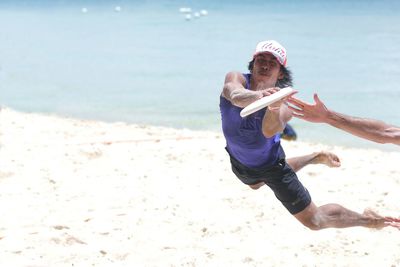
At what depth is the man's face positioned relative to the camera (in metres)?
5.31

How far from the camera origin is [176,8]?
58.4 m

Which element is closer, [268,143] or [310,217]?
[268,143]

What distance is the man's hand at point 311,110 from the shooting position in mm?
4316

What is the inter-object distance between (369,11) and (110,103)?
34696 mm

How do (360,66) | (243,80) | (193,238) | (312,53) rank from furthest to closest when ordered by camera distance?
1. (312,53)
2. (360,66)
3. (193,238)
4. (243,80)

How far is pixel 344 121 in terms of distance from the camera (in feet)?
14.4

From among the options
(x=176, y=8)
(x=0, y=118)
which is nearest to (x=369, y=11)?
(x=176, y=8)

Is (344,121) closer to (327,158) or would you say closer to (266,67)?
(266,67)

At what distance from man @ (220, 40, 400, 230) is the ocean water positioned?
23.2 ft

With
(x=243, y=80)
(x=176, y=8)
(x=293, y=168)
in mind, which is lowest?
(x=176, y=8)

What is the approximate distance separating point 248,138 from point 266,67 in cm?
60

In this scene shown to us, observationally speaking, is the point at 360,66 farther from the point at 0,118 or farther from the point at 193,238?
the point at 193,238

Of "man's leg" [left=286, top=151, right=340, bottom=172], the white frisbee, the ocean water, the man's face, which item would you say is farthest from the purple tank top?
the ocean water

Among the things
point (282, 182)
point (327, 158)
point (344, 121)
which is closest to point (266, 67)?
point (282, 182)
